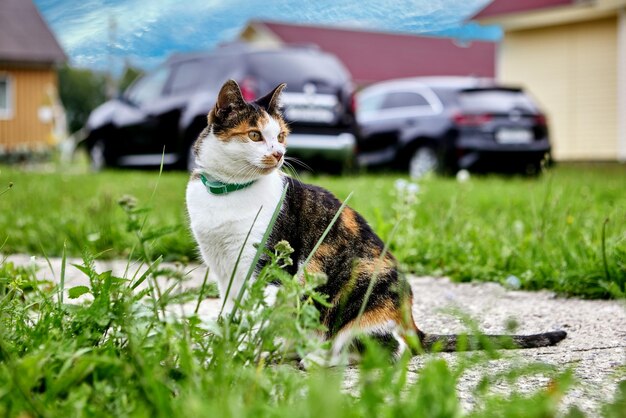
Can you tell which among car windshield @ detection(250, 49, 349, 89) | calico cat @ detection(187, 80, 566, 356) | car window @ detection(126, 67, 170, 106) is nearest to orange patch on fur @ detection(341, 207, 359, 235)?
calico cat @ detection(187, 80, 566, 356)

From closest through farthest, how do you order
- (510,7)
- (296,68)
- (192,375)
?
(192,375), (296,68), (510,7)

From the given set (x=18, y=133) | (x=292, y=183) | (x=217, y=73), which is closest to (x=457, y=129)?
(x=217, y=73)

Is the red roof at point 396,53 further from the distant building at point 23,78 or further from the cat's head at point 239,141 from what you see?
the cat's head at point 239,141

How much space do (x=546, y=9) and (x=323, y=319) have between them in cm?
1552

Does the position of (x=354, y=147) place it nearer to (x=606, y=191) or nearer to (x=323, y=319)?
(x=606, y=191)

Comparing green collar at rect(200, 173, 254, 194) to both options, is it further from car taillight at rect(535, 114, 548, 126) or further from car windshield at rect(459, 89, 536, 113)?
car taillight at rect(535, 114, 548, 126)

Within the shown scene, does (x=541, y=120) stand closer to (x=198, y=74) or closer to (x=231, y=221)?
(x=198, y=74)

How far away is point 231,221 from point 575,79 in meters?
16.2

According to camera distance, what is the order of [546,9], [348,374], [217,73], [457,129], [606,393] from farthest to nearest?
A: [546,9] → [457,129] → [217,73] → [348,374] → [606,393]

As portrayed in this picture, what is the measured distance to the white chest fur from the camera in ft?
9.25

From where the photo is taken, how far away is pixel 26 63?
26859 millimetres

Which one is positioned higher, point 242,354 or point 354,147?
point 242,354

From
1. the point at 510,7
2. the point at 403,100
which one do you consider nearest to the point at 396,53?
the point at 510,7

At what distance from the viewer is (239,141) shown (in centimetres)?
292
